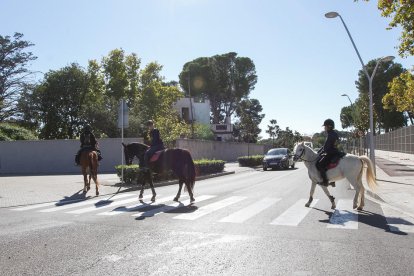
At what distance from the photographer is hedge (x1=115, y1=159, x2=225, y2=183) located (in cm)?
1703

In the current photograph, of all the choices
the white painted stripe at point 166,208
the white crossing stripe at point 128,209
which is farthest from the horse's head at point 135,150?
the white painted stripe at point 166,208

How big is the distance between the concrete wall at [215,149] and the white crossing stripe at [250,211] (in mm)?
20489

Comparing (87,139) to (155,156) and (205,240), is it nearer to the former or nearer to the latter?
(155,156)

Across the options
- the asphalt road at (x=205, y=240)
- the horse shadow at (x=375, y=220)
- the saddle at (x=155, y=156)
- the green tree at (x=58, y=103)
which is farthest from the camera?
the green tree at (x=58, y=103)

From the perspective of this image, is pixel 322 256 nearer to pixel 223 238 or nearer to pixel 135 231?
pixel 223 238

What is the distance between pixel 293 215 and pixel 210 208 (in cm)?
218

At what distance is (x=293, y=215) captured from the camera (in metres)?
9.10

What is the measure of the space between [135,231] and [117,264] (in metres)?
2.09

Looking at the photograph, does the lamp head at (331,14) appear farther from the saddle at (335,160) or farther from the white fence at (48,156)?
the white fence at (48,156)

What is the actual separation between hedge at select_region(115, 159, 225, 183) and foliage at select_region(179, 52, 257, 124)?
56.1 meters

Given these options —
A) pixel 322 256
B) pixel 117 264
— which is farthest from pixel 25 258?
pixel 322 256

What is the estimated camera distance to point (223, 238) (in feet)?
22.3

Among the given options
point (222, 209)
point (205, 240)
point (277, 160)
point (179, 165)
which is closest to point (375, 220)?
point (222, 209)

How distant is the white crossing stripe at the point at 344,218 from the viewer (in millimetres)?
7914
